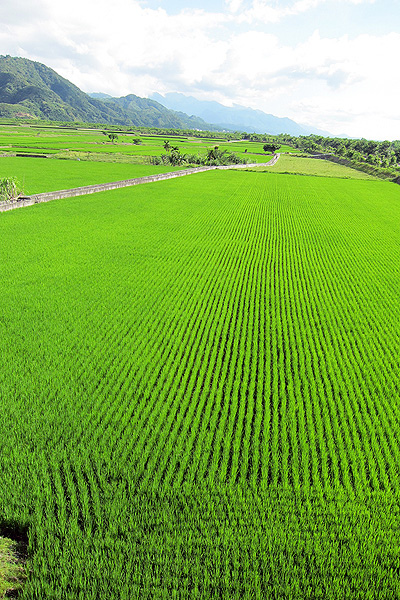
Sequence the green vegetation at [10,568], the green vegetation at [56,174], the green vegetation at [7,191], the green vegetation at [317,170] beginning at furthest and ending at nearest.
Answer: the green vegetation at [317,170]
the green vegetation at [56,174]
the green vegetation at [7,191]
the green vegetation at [10,568]

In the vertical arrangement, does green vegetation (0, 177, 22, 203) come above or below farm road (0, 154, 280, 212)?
above

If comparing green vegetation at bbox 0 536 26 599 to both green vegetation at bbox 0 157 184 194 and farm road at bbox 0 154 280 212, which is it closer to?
farm road at bbox 0 154 280 212

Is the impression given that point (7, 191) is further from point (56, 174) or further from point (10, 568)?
point (10, 568)

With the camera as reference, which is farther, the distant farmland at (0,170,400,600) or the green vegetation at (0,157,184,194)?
the green vegetation at (0,157,184,194)

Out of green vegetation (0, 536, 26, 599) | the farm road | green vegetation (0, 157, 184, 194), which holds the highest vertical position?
green vegetation (0, 536, 26, 599)

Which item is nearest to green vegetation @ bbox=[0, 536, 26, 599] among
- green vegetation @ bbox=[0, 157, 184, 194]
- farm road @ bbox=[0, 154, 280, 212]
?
farm road @ bbox=[0, 154, 280, 212]

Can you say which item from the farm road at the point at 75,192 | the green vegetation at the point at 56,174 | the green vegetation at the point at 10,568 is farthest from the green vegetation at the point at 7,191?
the green vegetation at the point at 10,568

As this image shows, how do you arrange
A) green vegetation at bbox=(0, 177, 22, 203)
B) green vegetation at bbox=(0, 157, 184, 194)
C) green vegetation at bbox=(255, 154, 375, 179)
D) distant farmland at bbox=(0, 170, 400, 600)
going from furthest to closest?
green vegetation at bbox=(255, 154, 375, 179) → green vegetation at bbox=(0, 157, 184, 194) → green vegetation at bbox=(0, 177, 22, 203) → distant farmland at bbox=(0, 170, 400, 600)

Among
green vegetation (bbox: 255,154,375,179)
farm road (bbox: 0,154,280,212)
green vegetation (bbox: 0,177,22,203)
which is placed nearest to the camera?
green vegetation (bbox: 0,177,22,203)

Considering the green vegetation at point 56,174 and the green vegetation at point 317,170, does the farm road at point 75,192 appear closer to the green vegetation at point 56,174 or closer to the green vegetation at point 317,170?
the green vegetation at point 56,174
